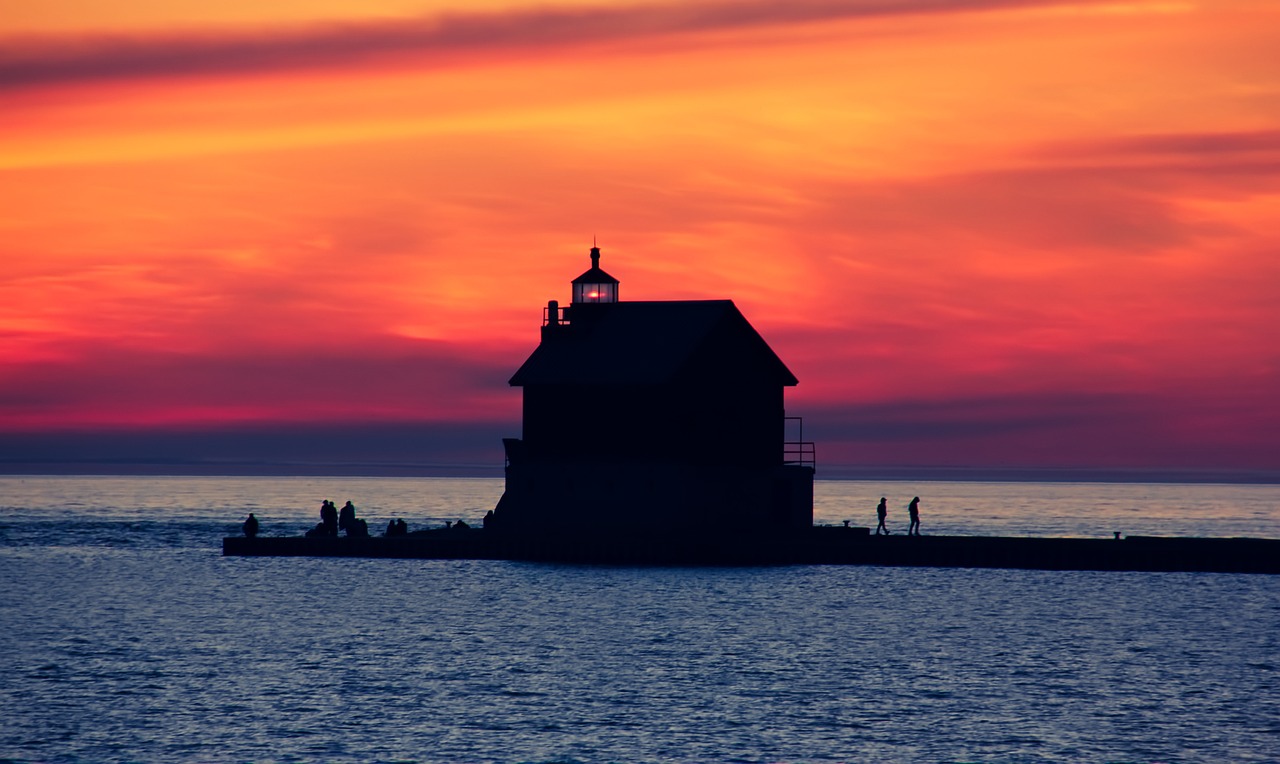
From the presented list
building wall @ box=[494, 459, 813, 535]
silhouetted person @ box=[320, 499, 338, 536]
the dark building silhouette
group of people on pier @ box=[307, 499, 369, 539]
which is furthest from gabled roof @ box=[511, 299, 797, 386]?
group of people on pier @ box=[307, 499, 369, 539]

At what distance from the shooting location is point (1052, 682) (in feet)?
135

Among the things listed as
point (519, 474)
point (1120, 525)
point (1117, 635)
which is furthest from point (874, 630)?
point (1120, 525)

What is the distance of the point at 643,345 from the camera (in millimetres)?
67000

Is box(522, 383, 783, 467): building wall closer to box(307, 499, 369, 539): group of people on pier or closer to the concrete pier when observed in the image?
the concrete pier

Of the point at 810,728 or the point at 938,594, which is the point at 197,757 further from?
the point at 938,594

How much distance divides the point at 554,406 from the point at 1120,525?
91.4m

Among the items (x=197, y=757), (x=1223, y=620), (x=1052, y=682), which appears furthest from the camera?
(x=1223, y=620)

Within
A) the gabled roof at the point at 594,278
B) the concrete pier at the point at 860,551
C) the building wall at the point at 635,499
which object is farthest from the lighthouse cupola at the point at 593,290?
the concrete pier at the point at 860,551

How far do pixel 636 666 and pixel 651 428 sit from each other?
2293 centimetres

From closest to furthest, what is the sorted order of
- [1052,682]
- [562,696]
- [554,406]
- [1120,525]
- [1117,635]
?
[562,696]
[1052,682]
[1117,635]
[554,406]
[1120,525]

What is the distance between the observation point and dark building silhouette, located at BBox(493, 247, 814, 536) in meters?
65.2

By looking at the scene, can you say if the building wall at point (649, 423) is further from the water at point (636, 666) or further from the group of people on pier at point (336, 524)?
the group of people on pier at point (336, 524)

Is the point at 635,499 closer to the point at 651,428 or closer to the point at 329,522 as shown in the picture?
the point at 651,428

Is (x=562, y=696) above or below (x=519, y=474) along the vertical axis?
below
